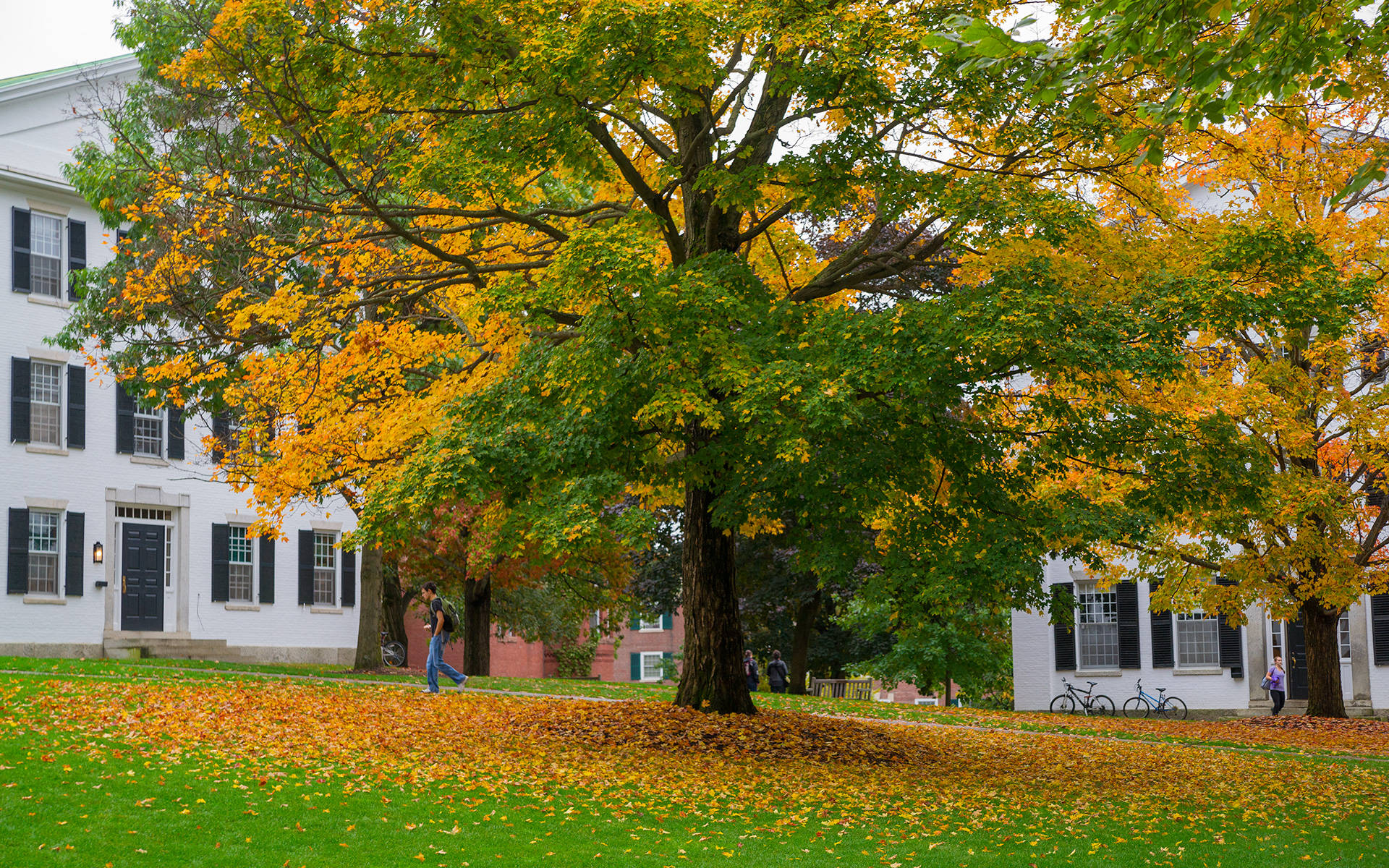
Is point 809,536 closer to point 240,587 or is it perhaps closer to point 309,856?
point 309,856

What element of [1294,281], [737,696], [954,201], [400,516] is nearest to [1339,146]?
[1294,281]

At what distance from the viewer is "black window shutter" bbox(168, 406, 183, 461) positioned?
28.6m

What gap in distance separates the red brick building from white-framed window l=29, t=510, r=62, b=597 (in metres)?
17.2

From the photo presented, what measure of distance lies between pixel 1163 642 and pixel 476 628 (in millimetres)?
15744

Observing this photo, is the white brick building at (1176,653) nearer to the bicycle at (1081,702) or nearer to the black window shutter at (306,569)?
the bicycle at (1081,702)

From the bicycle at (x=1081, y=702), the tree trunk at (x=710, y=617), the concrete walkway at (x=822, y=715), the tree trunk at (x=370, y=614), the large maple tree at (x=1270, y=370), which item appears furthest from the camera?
the bicycle at (x=1081, y=702)

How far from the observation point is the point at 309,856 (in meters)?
7.62

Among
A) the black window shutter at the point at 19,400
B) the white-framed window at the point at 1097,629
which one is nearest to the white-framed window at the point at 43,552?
the black window shutter at the point at 19,400

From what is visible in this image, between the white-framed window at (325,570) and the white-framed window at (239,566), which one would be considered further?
the white-framed window at (325,570)

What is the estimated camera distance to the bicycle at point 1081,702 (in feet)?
95.9

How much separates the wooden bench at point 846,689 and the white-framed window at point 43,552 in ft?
56.6

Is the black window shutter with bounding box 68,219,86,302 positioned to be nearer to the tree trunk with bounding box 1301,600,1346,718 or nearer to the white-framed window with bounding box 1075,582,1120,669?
the white-framed window with bounding box 1075,582,1120,669

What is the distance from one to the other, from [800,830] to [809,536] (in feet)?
19.0

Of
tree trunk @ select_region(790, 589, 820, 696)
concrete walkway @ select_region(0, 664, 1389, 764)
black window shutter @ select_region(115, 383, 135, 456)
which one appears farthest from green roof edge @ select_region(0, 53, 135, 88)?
tree trunk @ select_region(790, 589, 820, 696)
